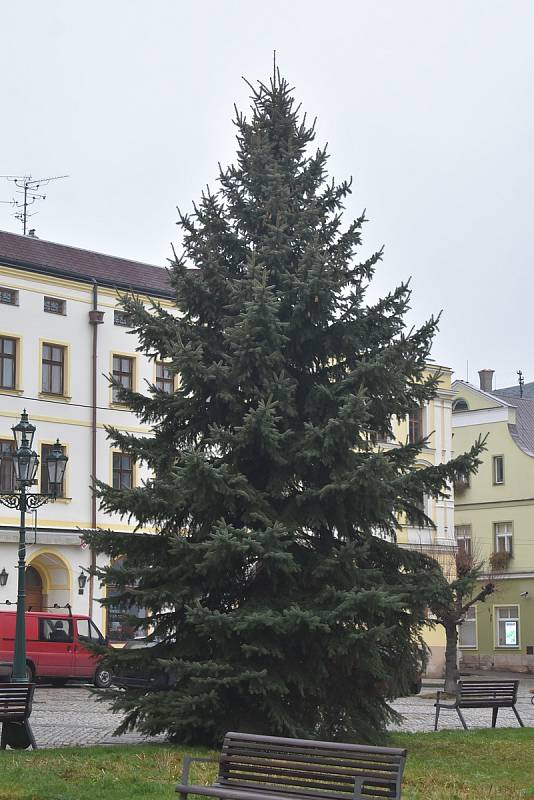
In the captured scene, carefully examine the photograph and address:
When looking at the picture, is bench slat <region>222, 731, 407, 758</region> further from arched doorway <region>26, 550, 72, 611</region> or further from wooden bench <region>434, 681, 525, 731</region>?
arched doorway <region>26, 550, 72, 611</region>

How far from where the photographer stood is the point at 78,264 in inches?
1788

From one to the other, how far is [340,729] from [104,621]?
26.7 meters

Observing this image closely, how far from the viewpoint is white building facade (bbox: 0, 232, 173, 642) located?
138 feet

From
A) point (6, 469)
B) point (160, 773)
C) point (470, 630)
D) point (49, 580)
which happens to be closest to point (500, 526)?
point (470, 630)

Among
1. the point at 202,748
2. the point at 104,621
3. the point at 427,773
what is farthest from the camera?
the point at 104,621

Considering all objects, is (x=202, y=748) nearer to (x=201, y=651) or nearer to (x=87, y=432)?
(x=201, y=651)

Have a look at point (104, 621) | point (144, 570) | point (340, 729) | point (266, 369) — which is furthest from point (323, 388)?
point (104, 621)

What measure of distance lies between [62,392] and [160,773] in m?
30.6

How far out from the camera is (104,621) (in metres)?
43.0

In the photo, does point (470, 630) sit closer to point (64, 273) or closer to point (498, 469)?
point (498, 469)

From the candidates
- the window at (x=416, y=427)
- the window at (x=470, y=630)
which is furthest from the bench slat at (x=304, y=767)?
the window at (x=470, y=630)

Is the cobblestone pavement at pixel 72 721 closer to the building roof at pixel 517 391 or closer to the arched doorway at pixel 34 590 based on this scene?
the arched doorway at pixel 34 590

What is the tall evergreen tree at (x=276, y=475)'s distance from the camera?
1636 cm

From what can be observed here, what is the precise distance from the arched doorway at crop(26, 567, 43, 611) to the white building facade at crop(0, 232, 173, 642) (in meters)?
0.04
